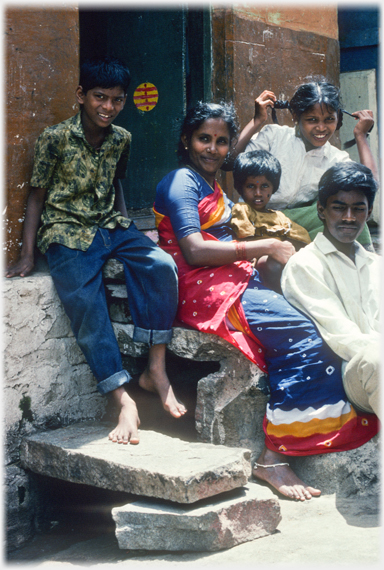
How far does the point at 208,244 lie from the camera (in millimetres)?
2941

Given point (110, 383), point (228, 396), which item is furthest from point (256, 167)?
point (110, 383)

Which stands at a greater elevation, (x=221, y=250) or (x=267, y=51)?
(x=267, y=51)

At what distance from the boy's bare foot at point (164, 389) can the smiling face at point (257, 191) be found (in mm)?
1067

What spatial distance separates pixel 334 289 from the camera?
9.39 ft

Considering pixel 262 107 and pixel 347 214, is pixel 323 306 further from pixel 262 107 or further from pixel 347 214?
pixel 262 107

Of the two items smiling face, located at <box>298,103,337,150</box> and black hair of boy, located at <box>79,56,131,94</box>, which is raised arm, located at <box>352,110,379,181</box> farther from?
black hair of boy, located at <box>79,56,131,94</box>

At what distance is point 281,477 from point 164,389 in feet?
2.25

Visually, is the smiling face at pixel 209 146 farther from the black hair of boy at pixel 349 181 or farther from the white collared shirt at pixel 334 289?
the white collared shirt at pixel 334 289

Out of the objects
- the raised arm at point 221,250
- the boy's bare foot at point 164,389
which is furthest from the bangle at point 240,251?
the boy's bare foot at point 164,389

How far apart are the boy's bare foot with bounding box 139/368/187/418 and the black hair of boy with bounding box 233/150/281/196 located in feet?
3.72

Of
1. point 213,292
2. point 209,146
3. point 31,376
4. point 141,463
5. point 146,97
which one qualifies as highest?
point 146,97

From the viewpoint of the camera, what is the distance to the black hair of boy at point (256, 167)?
10.6 ft

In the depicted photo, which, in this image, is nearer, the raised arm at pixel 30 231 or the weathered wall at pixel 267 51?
the raised arm at pixel 30 231

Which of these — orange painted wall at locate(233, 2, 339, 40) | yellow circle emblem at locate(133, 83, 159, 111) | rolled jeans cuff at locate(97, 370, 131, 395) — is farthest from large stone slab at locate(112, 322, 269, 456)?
orange painted wall at locate(233, 2, 339, 40)
